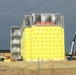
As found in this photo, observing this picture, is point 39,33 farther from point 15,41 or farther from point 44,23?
point 15,41

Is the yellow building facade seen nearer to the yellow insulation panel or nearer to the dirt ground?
Answer: the yellow insulation panel

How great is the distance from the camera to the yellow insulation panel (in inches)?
4013

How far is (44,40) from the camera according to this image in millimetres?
102062

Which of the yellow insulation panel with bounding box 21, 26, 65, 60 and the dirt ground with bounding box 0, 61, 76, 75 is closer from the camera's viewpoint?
the dirt ground with bounding box 0, 61, 76, 75

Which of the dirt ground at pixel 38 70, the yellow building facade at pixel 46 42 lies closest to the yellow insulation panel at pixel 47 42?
the yellow building facade at pixel 46 42

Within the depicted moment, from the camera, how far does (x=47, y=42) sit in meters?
102

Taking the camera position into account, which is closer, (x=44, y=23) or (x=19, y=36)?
(x=44, y=23)

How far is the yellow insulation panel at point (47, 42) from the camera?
102 meters

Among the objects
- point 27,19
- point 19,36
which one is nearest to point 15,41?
point 19,36

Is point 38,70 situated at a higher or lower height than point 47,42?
lower

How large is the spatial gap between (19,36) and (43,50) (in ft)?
138

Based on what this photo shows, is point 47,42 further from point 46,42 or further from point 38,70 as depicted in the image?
point 38,70

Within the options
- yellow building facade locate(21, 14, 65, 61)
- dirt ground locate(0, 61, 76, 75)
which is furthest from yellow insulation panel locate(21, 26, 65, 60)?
dirt ground locate(0, 61, 76, 75)

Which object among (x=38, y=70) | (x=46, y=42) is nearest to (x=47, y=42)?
(x=46, y=42)
